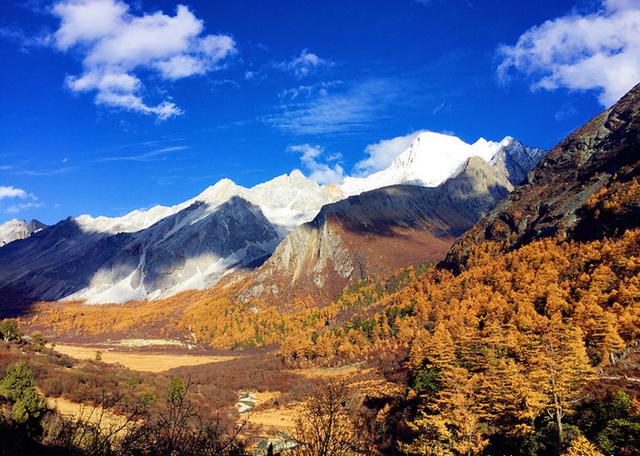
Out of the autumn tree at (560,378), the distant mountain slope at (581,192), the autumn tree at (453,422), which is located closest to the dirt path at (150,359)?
the distant mountain slope at (581,192)

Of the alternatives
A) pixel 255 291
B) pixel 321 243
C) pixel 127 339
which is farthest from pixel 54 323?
pixel 321 243

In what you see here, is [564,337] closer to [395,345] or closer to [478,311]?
[478,311]

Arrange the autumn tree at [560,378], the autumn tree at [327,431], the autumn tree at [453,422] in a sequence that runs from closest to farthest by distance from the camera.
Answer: the autumn tree at [327,431] < the autumn tree at [560,378] < the autumn tree at [453,422]

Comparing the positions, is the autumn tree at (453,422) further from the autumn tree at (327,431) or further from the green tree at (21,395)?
the green tree at (21,395)

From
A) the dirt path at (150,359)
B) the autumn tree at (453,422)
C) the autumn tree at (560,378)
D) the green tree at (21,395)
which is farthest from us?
the dirt path at (150,359)

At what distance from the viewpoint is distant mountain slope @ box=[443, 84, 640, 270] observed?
8762 cm

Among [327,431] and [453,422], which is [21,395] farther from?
[453,422]

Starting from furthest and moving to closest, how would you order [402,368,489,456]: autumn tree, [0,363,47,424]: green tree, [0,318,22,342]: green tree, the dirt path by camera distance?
the dirt path < [0,318,22,342]: green tree < [402,368,489,456]: autumn tree < [0,363,47,424]: green tree

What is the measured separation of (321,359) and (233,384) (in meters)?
25.7

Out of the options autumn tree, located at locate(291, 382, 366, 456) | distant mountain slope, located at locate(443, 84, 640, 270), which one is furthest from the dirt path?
autumn tree, located at locate(291, 382, 366, 456)

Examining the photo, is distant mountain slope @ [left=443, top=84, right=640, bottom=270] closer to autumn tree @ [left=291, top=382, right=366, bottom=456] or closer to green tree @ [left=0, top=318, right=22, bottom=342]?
autumn tree @ [left=291, top=382, right=366, bottom=456]

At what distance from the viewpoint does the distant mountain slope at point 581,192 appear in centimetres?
8762

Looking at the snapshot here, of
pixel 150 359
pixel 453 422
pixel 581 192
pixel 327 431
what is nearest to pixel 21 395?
pixel 327 431

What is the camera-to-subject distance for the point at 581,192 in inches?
4161
